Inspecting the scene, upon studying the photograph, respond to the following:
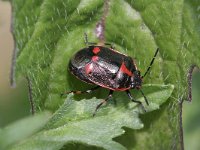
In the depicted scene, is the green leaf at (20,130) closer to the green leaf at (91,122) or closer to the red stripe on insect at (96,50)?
the green leaf at (91,122)

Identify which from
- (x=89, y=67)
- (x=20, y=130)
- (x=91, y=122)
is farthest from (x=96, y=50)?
(x=20, y=130)

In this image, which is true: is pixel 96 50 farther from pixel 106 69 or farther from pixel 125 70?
pixel 125 70

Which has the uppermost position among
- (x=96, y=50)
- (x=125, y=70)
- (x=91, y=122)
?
(x=96, y=50)

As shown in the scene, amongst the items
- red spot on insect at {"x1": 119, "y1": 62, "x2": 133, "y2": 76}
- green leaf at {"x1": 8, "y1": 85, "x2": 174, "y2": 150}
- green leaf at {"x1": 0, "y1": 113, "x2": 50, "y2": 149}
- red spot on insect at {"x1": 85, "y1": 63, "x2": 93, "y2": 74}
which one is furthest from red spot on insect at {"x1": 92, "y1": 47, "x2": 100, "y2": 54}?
green leaf at {"x1": 0, "y1": 113, "x2": 50, "y2": 149}

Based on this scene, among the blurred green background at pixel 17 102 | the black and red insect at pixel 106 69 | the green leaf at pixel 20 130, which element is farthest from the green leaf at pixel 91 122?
the blurred green background at pixel 17 102

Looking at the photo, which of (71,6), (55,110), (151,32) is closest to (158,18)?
(151,32)

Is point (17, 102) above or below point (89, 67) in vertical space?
below

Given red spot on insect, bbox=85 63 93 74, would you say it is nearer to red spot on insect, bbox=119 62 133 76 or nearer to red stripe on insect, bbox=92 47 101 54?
red stripe on insect, bbox=92 47 101 54
